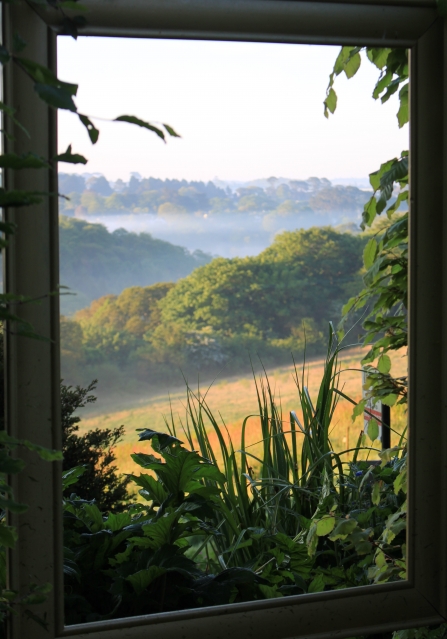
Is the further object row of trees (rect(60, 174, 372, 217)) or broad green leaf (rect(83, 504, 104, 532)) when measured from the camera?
row of trees (rect(60, 174, 372, 217))

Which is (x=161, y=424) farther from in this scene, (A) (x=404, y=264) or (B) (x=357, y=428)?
(A) (x=404, y=264)

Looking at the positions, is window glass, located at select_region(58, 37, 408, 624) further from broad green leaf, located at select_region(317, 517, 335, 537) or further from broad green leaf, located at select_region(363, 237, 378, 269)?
broad green leaf, located at select_region(317, 517, 335, 537)

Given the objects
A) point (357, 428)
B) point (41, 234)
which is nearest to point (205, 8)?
point (41, 234)

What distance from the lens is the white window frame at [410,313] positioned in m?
1.00

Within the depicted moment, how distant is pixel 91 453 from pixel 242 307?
1.27 m

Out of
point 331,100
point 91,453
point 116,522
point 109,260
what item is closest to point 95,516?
point 116,522

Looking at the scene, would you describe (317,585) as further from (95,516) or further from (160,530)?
(95,516)

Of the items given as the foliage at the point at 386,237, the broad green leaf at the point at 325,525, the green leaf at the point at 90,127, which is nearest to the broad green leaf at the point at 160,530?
the broad green leaf at the point at 325,525

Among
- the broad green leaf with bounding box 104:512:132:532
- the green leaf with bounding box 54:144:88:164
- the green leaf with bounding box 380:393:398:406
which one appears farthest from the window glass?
the green leaf with bounding box 54:144:88:164

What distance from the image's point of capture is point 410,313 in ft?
3.97

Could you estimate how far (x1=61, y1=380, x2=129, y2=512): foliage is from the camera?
199 cm

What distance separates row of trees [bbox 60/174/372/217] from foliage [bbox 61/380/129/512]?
2.83 ft

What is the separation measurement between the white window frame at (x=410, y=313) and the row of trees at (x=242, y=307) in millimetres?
1627

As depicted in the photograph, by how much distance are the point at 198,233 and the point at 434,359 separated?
1.66m
